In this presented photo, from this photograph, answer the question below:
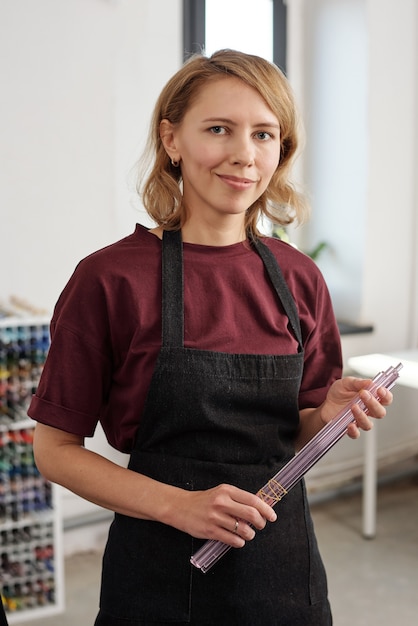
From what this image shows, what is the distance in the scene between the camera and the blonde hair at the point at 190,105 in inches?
44.8

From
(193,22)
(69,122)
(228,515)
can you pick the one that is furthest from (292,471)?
(193,22)

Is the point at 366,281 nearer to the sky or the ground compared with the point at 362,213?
nearer to the ground

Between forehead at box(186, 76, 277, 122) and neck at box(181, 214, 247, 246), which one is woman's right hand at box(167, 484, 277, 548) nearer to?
neck at box(181, 214, 247, 246)

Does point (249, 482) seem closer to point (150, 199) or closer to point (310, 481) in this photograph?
point (150, 199)

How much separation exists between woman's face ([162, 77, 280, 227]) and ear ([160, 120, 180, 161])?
3 cm

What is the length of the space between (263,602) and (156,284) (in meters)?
0.47

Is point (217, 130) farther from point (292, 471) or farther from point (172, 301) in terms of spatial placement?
point (292, 471)

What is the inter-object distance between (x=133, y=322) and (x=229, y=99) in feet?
1.09

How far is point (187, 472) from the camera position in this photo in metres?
1.13

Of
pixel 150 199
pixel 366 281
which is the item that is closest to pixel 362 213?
pixel 366 281

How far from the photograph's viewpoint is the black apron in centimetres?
112

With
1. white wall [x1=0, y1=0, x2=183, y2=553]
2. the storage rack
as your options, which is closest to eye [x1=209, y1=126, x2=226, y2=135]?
the storage rack

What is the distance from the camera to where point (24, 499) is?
2404 mm

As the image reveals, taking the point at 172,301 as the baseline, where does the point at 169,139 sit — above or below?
above
